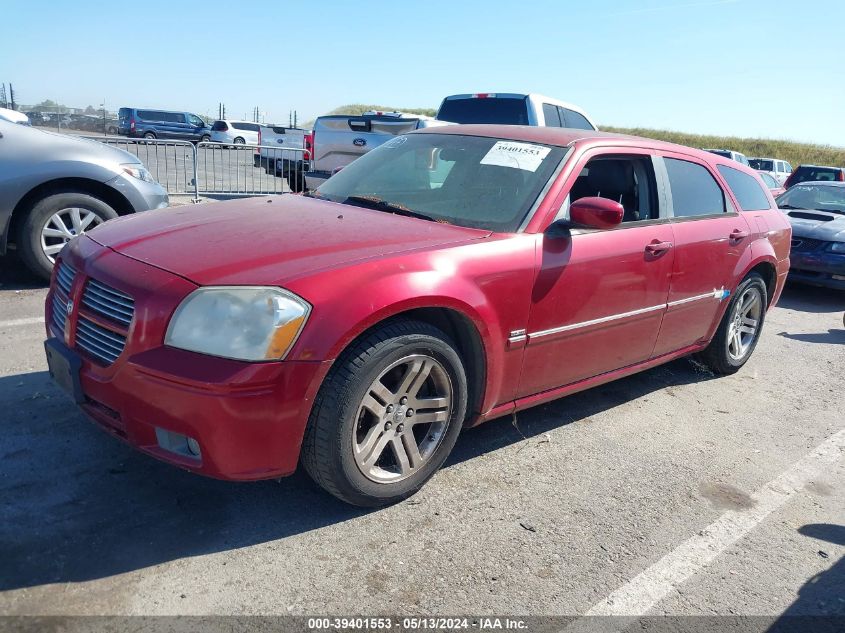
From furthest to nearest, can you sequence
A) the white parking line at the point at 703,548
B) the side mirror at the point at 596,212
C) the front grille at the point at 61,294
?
the side mirror at the point at 596,212 → the front grille at the point at 61,294 → the white parking line at the point at 703,548

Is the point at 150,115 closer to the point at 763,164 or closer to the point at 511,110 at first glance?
the point at 763,164

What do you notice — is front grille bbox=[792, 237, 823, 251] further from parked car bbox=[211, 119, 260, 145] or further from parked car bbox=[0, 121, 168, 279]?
parked car bbox=[211, 119, 260, 145]

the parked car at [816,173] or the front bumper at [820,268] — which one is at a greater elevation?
the parked car at [816,173]

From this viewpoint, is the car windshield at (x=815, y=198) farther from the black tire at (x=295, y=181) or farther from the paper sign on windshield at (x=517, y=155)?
the black tire at (x=295, y=181)

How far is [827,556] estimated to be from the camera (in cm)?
304

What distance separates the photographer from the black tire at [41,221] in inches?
228

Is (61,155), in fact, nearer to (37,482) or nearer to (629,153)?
(37,482)

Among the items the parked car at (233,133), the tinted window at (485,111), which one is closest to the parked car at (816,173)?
the tinted window at (485,111)

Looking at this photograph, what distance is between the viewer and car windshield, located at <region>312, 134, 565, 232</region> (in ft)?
11.8

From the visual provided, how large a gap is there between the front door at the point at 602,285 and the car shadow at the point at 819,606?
1.42m

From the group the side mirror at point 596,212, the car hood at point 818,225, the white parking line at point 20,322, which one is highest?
the side mirror at point 596,212

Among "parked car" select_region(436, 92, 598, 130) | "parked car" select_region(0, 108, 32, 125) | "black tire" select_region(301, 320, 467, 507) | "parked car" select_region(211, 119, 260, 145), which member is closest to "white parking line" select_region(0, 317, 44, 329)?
"parked car" select_region(0, 108, 32, 125)

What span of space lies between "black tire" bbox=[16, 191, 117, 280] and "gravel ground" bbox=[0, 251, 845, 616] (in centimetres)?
188

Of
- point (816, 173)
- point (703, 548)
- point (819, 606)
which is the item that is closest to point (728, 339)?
point (703, 548)
